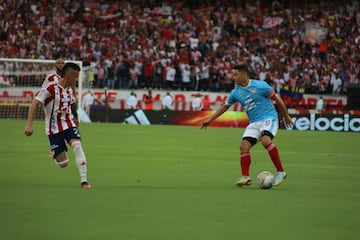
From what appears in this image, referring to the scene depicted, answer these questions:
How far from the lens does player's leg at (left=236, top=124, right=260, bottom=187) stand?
1280 cm

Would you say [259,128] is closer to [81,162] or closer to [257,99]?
[257,99]

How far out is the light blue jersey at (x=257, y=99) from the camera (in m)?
13.2

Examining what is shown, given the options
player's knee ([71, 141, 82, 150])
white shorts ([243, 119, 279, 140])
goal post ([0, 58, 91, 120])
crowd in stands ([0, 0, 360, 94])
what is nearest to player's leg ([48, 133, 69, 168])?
player's knee ([71, 141, 82, 150])

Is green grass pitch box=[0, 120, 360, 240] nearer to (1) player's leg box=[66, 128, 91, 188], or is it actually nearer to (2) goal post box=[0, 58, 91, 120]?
(1) player's leg box=[66, 128, 91, 188]

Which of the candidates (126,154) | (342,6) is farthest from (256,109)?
(342,6)

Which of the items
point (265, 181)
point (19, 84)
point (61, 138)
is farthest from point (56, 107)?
point (19, 84)

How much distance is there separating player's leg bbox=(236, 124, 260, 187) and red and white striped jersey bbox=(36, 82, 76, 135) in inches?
104

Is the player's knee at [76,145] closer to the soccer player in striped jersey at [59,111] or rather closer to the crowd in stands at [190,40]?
the soccer player in striped jersey at [59,111]

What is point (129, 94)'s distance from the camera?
4131cm

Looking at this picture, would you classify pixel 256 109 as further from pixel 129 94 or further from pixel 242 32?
pixel 242 32

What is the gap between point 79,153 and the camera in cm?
1205

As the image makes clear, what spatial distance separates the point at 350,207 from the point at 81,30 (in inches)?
1402

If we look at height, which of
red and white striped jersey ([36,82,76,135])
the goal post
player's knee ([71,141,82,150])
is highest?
red and white striped jersey ([36,82,76,135])

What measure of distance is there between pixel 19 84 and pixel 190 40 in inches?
421
